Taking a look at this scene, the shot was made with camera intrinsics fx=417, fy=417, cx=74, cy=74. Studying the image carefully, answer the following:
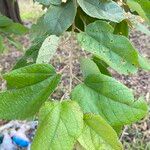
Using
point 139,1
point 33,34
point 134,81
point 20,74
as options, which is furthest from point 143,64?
point 134,81

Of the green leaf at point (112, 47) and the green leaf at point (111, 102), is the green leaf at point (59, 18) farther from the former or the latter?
the green leaf at point (111, 102)

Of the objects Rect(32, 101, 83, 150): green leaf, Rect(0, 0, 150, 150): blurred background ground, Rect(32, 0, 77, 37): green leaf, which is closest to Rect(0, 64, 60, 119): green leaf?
Rect(32, 101, 83, 150): green leaf

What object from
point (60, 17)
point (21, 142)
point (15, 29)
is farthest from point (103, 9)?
point (21, 142)

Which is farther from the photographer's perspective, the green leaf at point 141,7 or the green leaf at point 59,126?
the green leaf at point 141,7

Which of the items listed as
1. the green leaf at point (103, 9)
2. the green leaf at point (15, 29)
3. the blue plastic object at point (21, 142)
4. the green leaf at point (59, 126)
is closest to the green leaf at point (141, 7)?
the green leaf at point (103, 9)

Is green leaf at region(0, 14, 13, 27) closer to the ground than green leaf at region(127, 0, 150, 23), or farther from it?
closer to the ground

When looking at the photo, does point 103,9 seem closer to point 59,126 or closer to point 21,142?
point 59,126

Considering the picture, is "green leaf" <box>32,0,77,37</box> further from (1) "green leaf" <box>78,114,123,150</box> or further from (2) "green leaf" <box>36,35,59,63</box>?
(1) "green leaf" <box>78,114,123,150</box>

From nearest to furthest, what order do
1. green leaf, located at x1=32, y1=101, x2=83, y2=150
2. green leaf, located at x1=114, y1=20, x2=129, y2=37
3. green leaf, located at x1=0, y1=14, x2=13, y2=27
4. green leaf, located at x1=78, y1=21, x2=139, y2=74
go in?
→ green leaf, located at x1=32, y1=101, x2=83, y2=150 < green leaf, located at x1=78, y1=21, x2=139, y2=74 < green leaf, located at x1=114, y1=20, x2=129, y2=37 < green leaf, located at x1=0, y1=14, x2=13, y2=27
